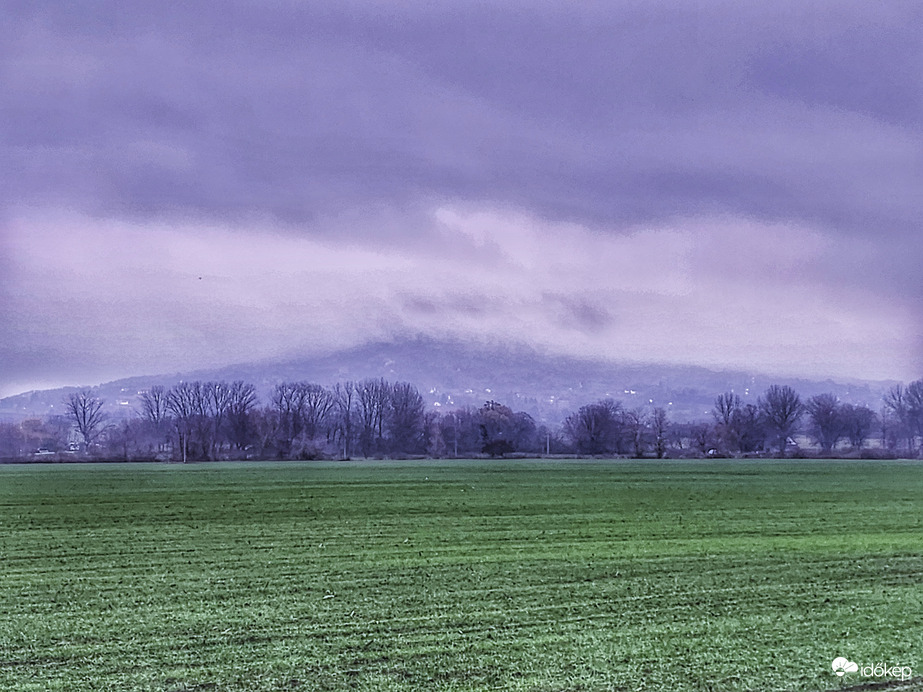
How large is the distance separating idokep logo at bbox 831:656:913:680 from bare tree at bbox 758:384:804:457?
167715mm

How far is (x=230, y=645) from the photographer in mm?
15852

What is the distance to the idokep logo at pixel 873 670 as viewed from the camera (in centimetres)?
1352

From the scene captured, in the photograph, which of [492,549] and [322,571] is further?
[492,549]

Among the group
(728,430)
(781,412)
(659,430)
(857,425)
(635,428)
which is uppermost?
(781,412)

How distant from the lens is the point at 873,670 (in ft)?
45.3

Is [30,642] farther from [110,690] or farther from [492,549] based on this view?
[492,549]

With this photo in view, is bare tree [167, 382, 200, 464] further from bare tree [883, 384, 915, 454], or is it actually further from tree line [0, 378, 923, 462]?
bare tree [883, 384, 915, 454]

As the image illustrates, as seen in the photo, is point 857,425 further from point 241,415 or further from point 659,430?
point 241,415

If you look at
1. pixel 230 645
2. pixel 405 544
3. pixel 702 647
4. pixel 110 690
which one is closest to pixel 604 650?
pixel 702 647


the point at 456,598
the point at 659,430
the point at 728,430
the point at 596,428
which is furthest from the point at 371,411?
the point at 456,598

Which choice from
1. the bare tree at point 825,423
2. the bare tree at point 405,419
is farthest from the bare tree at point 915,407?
the bare tree at point 405,419

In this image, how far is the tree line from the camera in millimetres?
152375

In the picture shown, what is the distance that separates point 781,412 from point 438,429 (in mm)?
65855

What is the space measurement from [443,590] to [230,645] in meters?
6.37
